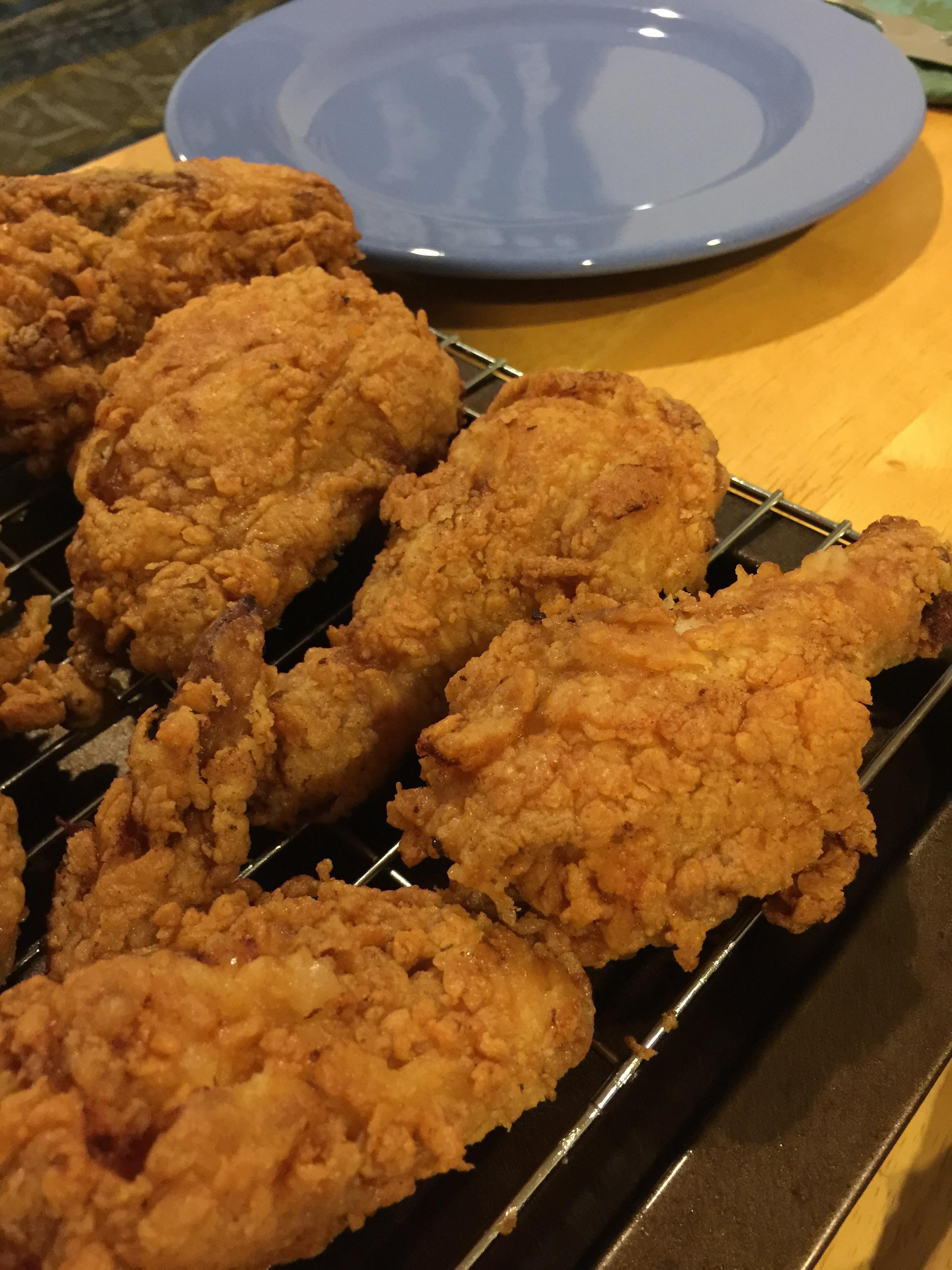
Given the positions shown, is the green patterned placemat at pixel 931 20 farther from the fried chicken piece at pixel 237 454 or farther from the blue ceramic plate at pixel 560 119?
the fried chicken piece at pixel 237 454

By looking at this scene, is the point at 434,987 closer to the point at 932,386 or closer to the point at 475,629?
the point at 475,629

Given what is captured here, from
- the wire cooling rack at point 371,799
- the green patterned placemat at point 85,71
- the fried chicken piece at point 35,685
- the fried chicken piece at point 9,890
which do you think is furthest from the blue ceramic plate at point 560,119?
the fried chicken piece at point 9,890

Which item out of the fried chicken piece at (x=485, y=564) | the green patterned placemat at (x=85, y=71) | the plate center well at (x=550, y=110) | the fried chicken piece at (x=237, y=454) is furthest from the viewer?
the green patterned placemat at (x=85, y=71)

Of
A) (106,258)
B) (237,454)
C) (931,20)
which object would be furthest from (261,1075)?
(931,20)

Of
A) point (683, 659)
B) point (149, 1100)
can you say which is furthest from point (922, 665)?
point (149, 1100)

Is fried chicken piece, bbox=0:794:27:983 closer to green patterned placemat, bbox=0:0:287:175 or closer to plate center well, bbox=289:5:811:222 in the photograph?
plate center well, bbox=289:5:811:222

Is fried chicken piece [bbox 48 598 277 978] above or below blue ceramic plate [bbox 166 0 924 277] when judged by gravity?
below

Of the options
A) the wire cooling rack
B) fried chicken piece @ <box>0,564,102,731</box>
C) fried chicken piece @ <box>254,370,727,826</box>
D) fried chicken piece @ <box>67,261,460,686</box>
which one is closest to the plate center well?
the wire cooling rack
